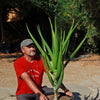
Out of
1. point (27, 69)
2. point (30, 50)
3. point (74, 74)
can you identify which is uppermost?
point (30, 50)

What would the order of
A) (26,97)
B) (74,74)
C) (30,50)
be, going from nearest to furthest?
(30,50), (26,97), (74,74)

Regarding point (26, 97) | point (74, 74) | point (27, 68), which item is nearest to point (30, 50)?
point (27, 68)

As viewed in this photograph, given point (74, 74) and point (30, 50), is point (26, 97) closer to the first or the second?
point (30, 50)

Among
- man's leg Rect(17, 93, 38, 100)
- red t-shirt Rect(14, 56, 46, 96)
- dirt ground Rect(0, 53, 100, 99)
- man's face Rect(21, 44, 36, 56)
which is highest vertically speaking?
man's face Rect(21, 44, 36, 56)

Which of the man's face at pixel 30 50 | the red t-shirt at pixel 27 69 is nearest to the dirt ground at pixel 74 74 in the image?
the red t-shirt at pixel 27 69

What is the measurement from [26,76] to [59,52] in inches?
27.2

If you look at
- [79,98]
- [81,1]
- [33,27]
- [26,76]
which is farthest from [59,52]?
[33,27]

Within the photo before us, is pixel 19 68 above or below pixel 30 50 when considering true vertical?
below

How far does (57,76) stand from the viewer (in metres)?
1.81

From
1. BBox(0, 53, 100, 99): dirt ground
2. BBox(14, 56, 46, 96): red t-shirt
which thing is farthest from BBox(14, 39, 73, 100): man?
BBox(0, 53, 100, 99): dirt ground

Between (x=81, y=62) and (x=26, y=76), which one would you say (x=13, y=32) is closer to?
(x=81, y=62)

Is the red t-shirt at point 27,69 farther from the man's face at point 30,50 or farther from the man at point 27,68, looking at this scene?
the man's face at point 30,50

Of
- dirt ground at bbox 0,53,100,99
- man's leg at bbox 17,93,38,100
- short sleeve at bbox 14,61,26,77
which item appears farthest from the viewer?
dirt ground at bbox 0,53,100,99

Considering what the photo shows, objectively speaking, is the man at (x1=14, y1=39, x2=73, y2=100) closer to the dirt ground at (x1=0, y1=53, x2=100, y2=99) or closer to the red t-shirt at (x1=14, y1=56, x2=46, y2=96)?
the red t-shirt at (x1=14, y1=56, x2=46, y2=96)
